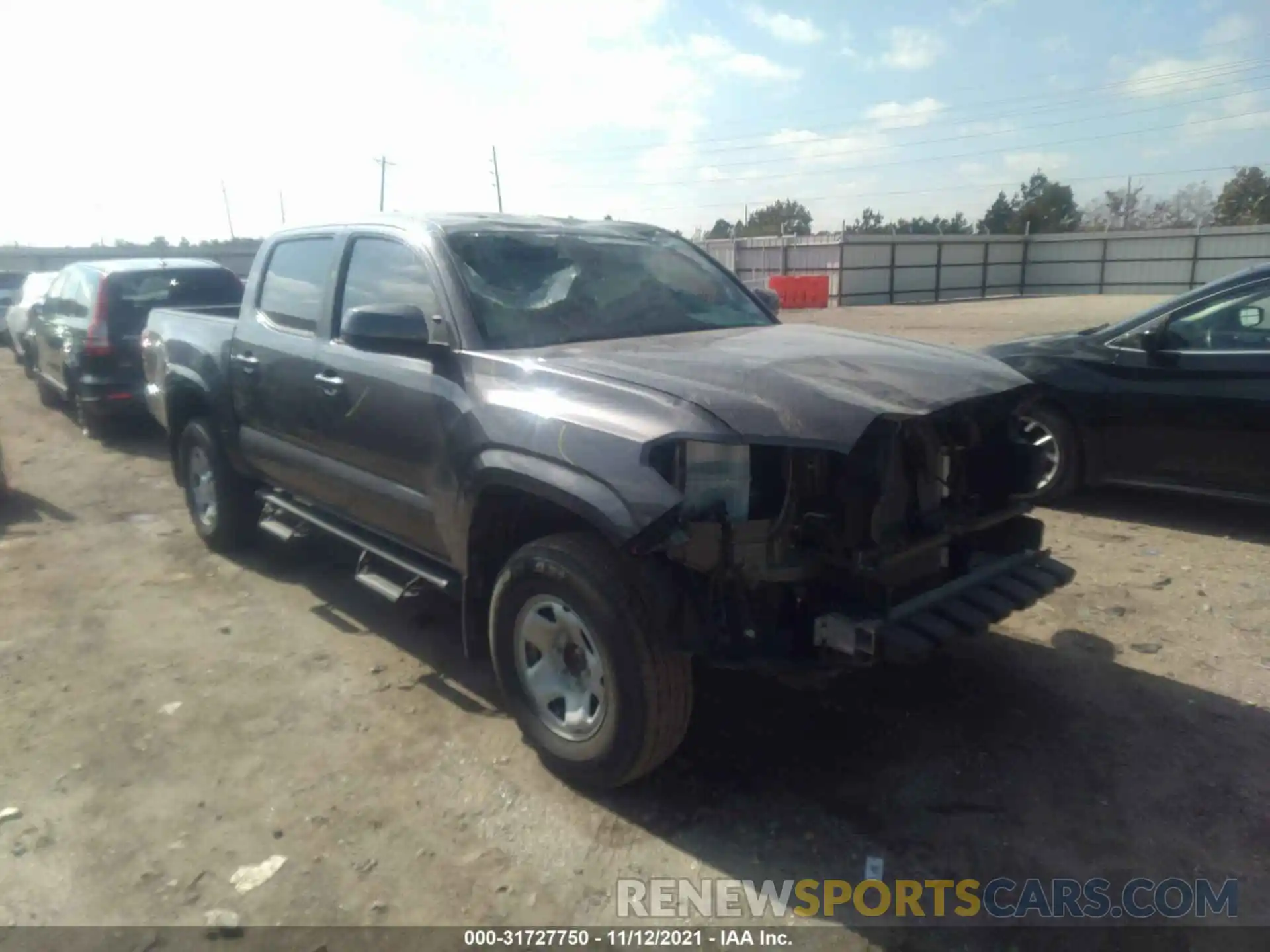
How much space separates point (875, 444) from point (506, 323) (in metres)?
1.62

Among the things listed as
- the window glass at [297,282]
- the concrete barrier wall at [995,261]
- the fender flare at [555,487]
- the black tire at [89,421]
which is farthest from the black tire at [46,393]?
the concrete barrier wall at [995,261]

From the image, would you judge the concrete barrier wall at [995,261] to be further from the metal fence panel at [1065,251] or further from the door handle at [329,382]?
the door handle at [329,382]

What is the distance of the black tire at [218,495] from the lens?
19.2 feet

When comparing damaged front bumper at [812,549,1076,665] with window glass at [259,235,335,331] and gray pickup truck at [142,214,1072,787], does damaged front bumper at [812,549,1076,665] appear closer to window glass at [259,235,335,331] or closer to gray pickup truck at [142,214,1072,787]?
gray pickup truck at [142,214,1072,787]

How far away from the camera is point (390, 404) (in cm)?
409

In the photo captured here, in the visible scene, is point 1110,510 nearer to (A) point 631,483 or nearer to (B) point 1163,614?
(B) point 1163,614

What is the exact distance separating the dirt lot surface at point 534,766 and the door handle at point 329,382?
49.7 inches

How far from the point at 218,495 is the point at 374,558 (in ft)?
6.31

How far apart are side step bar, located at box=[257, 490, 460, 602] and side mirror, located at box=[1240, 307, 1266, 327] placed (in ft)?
16.3

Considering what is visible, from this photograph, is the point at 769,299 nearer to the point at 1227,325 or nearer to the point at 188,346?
the point at 1227,325

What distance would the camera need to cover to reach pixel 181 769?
3646 mm

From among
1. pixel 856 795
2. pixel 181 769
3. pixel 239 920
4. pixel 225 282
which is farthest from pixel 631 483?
pixel 225 282

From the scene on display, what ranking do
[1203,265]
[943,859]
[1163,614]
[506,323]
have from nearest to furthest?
[943,859] → [506,323] → [1163,614] → [1203,265]

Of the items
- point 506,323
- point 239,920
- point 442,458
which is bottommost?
point 239,920
